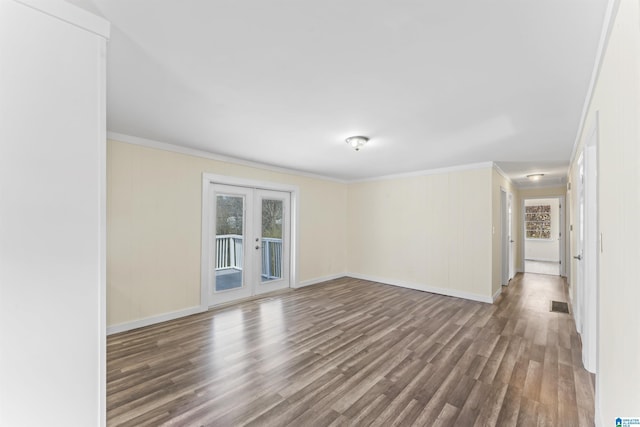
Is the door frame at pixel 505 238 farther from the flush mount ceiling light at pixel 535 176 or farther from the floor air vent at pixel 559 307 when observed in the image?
the floor air vent at pixel 559 307

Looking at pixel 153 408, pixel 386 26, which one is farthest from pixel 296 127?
pixel 153 408

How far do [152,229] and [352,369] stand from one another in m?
3.10

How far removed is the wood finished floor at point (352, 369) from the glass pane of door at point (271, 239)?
119 centimetres

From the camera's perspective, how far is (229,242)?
4676 mm

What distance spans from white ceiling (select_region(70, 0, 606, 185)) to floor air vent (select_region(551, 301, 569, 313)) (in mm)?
2645

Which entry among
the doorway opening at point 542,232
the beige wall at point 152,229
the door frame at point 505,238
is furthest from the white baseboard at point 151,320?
the doorway opening at point 542,232

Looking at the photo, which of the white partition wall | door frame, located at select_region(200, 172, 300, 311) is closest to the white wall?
door frame, located at select_region(200, 172, 300, 311)

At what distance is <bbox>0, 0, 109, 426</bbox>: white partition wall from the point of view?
117 centimetres

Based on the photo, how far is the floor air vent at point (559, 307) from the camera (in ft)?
14.0

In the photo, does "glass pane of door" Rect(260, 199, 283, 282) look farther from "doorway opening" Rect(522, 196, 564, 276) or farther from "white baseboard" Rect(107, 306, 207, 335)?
"doorway opening" Rect(522, 196, 564, 276)

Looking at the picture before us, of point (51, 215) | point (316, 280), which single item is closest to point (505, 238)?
point (316, 280)

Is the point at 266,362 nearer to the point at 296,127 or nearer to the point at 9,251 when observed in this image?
the point at 9,251

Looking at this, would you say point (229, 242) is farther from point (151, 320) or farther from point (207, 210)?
point (151, 320)

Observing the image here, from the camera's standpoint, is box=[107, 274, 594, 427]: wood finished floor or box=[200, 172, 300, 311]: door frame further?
box=[200, 172, 300, 311]: door frame
